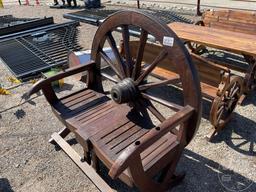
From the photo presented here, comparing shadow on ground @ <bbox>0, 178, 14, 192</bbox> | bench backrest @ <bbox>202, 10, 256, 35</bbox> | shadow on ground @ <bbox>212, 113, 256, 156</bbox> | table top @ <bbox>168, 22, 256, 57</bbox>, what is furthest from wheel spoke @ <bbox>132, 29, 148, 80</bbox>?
bench backrest @ <bbox>202, 10, 256, 35</bbox>

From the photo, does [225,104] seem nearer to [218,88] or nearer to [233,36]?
[218,88]

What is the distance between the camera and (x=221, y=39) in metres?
4.45

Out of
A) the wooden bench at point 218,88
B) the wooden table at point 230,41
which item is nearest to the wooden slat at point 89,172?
the wooden bench at point 218,88

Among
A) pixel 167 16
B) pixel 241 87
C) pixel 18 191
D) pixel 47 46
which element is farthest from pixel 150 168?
pixel 167 16

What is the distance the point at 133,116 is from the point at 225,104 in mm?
1354

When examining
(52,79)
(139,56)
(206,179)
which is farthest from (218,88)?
(52,79)

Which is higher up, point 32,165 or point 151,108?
point 151,108

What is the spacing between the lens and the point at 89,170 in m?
2.75

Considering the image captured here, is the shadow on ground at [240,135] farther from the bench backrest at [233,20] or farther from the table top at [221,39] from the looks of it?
the bench backrest at [233,20]

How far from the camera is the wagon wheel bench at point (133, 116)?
6.98 ft

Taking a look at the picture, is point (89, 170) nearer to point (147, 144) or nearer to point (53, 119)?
point (147, 144)

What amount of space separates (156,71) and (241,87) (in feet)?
4.09

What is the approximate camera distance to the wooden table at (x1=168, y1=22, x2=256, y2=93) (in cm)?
404

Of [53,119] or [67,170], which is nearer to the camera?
[67,170]
